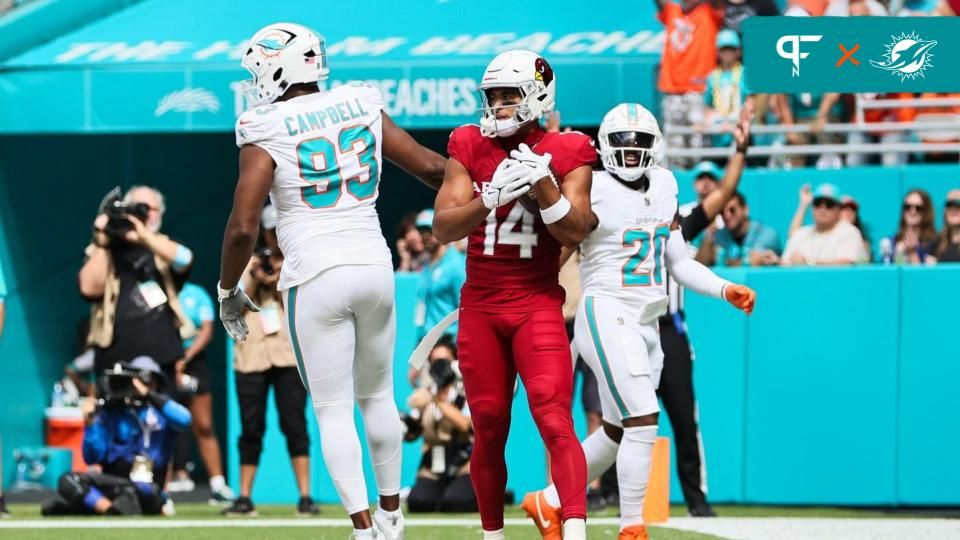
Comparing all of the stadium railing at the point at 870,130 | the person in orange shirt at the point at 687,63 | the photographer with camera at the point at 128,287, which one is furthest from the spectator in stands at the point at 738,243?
the photographer with camera at the point at 128,287

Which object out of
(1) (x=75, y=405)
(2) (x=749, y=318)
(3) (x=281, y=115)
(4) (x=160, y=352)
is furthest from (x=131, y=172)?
(3) (x=281, y=115)

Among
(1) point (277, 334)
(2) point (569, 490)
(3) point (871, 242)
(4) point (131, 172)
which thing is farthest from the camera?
(4) point (131, 172)

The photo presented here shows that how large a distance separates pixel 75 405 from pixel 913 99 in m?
6.93

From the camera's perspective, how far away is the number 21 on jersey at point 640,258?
7105 mm

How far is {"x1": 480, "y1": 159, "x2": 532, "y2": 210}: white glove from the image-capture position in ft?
18.9

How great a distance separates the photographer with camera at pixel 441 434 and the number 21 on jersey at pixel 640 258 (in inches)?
112

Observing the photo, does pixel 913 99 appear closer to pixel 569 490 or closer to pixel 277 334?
pixel 277 334

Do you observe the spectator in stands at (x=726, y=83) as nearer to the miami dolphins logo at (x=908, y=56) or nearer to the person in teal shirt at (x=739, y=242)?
the person in teal shirt at (x=739, y=242)

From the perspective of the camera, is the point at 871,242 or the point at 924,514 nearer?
the point at 924,514

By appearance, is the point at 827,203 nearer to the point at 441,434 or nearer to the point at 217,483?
the point at 441,434

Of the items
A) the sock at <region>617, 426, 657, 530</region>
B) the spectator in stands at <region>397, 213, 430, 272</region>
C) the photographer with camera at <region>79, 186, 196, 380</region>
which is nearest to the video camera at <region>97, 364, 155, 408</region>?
the photographer with camera at <region>79, 186, 196, 380</region>

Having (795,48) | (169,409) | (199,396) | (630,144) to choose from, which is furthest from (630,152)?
(199,396)

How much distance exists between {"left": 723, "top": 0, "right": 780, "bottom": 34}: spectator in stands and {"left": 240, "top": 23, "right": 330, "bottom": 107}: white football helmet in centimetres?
643

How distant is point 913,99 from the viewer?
1170cm
